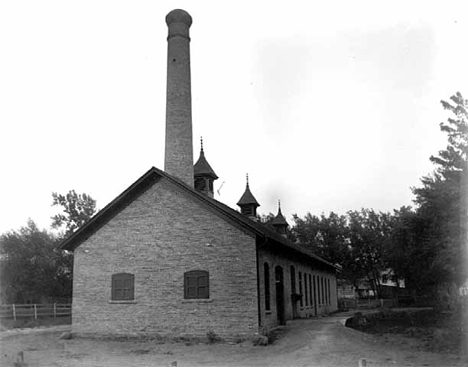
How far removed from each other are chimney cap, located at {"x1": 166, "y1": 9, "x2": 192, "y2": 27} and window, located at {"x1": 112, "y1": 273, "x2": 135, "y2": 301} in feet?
45.8

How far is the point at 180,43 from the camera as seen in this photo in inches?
1083

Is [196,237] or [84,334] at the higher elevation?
[196,237]

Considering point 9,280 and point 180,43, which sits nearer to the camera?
point 180,43

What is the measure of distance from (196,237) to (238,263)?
6.28 ft

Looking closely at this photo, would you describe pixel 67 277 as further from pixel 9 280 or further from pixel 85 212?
pixel 85 212

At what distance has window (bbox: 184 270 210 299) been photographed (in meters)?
19.9

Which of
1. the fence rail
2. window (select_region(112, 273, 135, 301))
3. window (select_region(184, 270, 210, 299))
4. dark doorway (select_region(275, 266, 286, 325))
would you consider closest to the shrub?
window (select_region(184, 270, 210, 299))

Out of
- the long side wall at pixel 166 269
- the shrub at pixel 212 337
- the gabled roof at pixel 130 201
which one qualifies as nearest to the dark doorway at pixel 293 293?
the gabled roof at pixel 130 201

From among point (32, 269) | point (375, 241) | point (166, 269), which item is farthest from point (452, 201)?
point (375, 241)

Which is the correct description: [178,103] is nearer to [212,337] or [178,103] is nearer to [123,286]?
[123,286]

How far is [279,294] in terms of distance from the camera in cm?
2422

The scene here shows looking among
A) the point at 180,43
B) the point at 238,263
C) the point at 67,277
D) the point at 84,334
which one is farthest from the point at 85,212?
the point at 238,263

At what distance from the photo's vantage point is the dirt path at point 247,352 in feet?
47.5

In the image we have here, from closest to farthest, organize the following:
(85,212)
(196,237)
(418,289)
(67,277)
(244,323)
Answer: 1. (244,323)
2. (196,237)
3. (67,277)
4. (85,212)
5. (418,289)
